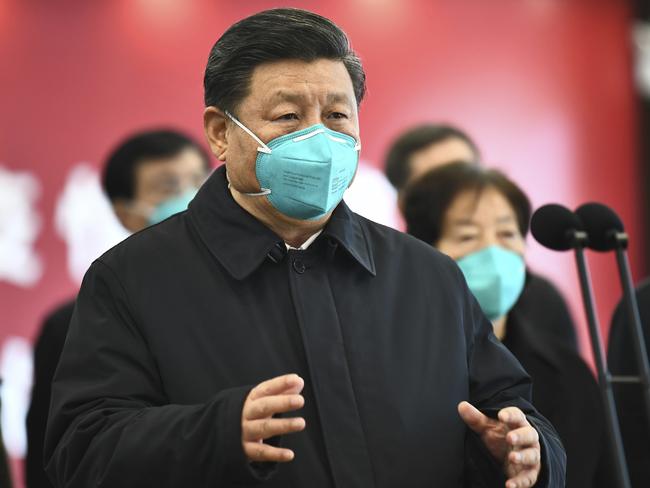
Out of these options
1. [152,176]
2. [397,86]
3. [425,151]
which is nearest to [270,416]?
[152,176]

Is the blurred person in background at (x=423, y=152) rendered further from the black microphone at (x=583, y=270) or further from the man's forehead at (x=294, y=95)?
the man's forehead at (x=294, y=95)

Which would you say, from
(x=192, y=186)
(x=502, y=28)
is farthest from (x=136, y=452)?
(x=502, y=28)

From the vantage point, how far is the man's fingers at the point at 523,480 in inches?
73.7

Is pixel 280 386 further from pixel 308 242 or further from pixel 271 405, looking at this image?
pixel 308 242

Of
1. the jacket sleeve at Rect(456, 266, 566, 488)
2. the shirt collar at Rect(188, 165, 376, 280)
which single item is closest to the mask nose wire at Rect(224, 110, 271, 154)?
the shirt collar at Rect(188, 165, 376, 280)

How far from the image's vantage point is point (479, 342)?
2113 mm

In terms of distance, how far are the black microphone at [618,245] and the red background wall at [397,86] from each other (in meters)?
3.69

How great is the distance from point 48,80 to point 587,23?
3.37 metres

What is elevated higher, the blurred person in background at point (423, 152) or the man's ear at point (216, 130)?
the blurred person in background at point (423, 152)

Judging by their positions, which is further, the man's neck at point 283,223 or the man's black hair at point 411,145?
the man's black hair at point 411,145

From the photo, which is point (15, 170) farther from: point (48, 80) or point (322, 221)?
point (322, 221)

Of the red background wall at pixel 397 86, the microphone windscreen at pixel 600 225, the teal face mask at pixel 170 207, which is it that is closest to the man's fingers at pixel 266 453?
the microphone windscreen at pixel 600 225

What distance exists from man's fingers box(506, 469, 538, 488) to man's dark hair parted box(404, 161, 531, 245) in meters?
1.16

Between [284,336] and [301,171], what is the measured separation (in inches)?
12.0
